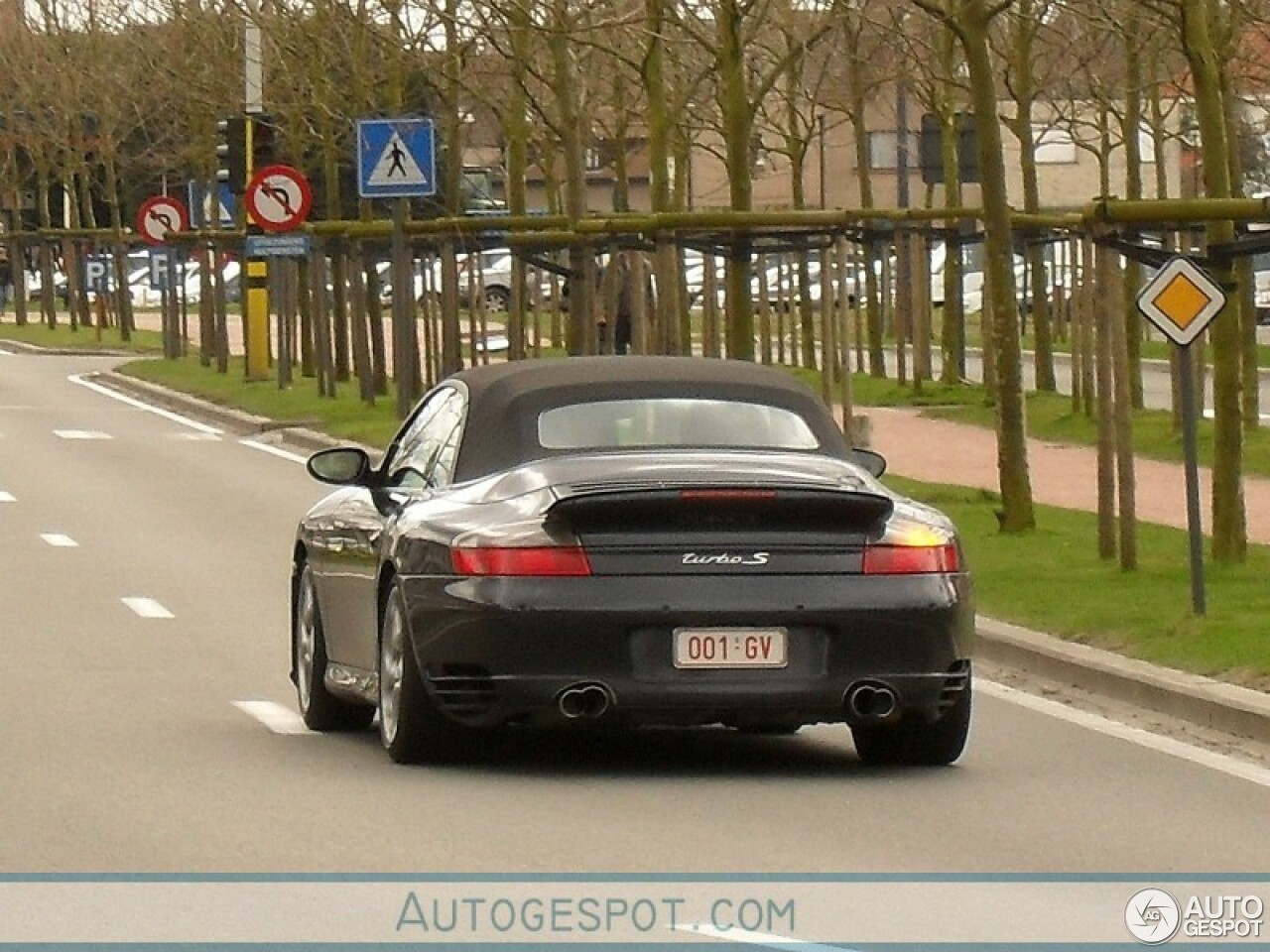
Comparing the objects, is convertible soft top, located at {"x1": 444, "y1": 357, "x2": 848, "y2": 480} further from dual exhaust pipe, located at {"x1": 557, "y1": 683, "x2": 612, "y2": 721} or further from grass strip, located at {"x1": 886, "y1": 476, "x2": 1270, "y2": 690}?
grass strip, located at {"x1": 886, "y1": 476, "x2": 1270, "y2": 690}

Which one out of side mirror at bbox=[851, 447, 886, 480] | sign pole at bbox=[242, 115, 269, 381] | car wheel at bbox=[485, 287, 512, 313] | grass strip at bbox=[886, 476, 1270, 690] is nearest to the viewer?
side mirror at bbox=[851, 447, 886, 480]

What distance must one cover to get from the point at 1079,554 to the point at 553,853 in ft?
34.0

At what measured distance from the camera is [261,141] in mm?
42031

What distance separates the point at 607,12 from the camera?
33.5m

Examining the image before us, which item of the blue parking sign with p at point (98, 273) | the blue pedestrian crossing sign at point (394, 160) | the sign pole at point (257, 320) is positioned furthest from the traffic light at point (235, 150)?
the blue parking sign with p at point (98, 273)

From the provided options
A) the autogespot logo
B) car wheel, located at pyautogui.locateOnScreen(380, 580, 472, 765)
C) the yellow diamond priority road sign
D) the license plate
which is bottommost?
the autogespot logo

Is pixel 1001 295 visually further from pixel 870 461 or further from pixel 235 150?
pixel 235 150

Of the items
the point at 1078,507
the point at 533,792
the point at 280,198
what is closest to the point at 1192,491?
the point at 533,792

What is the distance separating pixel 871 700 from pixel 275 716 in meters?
3.09

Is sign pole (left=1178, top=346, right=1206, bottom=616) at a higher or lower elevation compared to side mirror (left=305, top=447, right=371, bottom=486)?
lower

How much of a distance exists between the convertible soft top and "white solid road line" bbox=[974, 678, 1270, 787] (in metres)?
1.61

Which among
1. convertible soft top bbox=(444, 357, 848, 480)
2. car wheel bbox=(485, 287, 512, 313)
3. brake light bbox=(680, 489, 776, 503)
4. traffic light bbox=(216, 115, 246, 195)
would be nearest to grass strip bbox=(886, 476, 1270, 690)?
convertible soft top bbox=(444, 357, 848, 480)

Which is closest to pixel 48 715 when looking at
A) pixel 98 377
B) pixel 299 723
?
pixel 299 723

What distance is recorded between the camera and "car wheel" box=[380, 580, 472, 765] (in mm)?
11246
